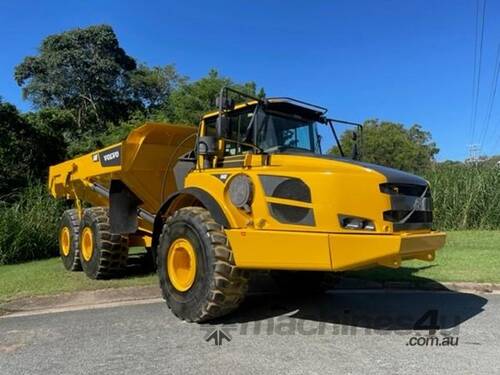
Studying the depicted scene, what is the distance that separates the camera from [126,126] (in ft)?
92.1

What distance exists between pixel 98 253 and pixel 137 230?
80 centimetres

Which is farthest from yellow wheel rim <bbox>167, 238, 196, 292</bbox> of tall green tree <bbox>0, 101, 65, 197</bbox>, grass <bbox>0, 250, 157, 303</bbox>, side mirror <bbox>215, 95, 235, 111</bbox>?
tall green tree <bbox>0, 101, 65, 197</bbox>

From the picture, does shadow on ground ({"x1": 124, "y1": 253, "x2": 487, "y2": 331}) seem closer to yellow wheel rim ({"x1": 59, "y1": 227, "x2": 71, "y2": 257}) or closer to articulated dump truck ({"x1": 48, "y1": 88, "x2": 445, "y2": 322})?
articulated dump truck ({"x1": 48, "y1": 88, "x2": 445, "y2": 322})

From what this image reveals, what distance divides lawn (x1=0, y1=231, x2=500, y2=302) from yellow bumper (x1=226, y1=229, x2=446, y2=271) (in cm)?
348

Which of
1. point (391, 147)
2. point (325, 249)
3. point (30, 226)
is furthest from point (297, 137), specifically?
point (391, 147)

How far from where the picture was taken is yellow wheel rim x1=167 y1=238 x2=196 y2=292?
6.50m

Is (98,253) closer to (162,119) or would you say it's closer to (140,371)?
(140,371)

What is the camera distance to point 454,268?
32.4ft

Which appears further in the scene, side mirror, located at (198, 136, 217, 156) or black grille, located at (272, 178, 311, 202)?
side mirror, located at (198, 136, 217, 156)

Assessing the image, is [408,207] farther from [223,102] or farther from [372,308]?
[223,102]

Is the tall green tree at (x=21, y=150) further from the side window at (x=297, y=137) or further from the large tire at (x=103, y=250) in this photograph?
the side window at (x=297, y=137)

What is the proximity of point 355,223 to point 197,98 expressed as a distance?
21.6 m

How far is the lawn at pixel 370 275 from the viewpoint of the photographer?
29.4ft

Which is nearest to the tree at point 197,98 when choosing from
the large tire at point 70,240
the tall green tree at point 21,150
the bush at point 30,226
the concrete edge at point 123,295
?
the tall green tree at point 21,150
